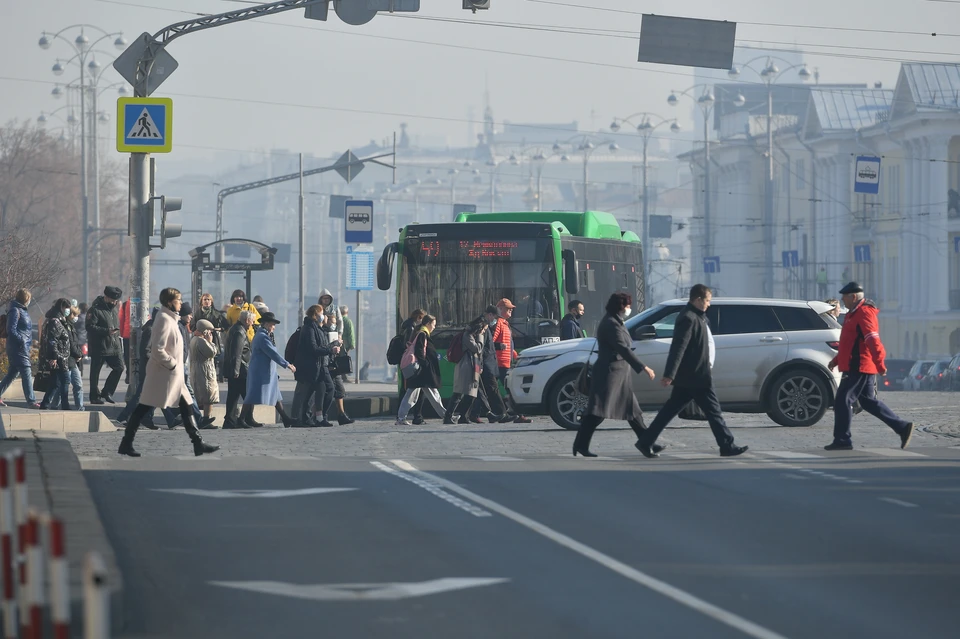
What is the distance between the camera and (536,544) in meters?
10.0

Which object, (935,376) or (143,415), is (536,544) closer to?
(143,415)

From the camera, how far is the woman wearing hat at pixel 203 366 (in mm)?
21062

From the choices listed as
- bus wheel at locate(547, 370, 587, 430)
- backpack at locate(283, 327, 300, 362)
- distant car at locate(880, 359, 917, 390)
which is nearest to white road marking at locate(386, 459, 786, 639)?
bus wheel at locate(547, 370, 587, 430)

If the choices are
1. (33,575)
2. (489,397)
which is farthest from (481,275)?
(33,575)

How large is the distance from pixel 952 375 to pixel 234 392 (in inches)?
1470

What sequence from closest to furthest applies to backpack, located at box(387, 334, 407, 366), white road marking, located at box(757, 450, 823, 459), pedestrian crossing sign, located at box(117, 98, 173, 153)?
white road marking, located at box(757, 450, 823, 459) < pedestrian crossing sign, located at box(117, 98, 173, 153) < backpack, located at box(387, 334, 407, 366)

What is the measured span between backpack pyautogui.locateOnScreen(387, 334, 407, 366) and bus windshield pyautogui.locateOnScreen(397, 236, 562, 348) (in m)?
1.69

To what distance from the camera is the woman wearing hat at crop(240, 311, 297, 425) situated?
69.6ft

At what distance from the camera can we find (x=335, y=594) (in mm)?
8336

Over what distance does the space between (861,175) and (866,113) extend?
38139 millimetres

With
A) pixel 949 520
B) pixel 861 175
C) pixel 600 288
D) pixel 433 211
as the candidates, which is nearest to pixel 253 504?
pixel 949 520

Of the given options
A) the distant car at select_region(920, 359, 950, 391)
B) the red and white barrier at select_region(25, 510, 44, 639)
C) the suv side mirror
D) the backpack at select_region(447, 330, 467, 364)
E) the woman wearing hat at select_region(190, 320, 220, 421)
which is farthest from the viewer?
the distant car at select_region(920, 359, 950, 391)

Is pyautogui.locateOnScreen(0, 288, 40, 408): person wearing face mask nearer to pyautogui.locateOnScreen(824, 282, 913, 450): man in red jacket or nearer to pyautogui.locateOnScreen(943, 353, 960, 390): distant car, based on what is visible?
pyautogui.locateOnScreen(824, 282, 913, 450): man in red jacket

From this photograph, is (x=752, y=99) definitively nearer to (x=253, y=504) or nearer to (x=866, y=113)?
(x=866, y=113)
